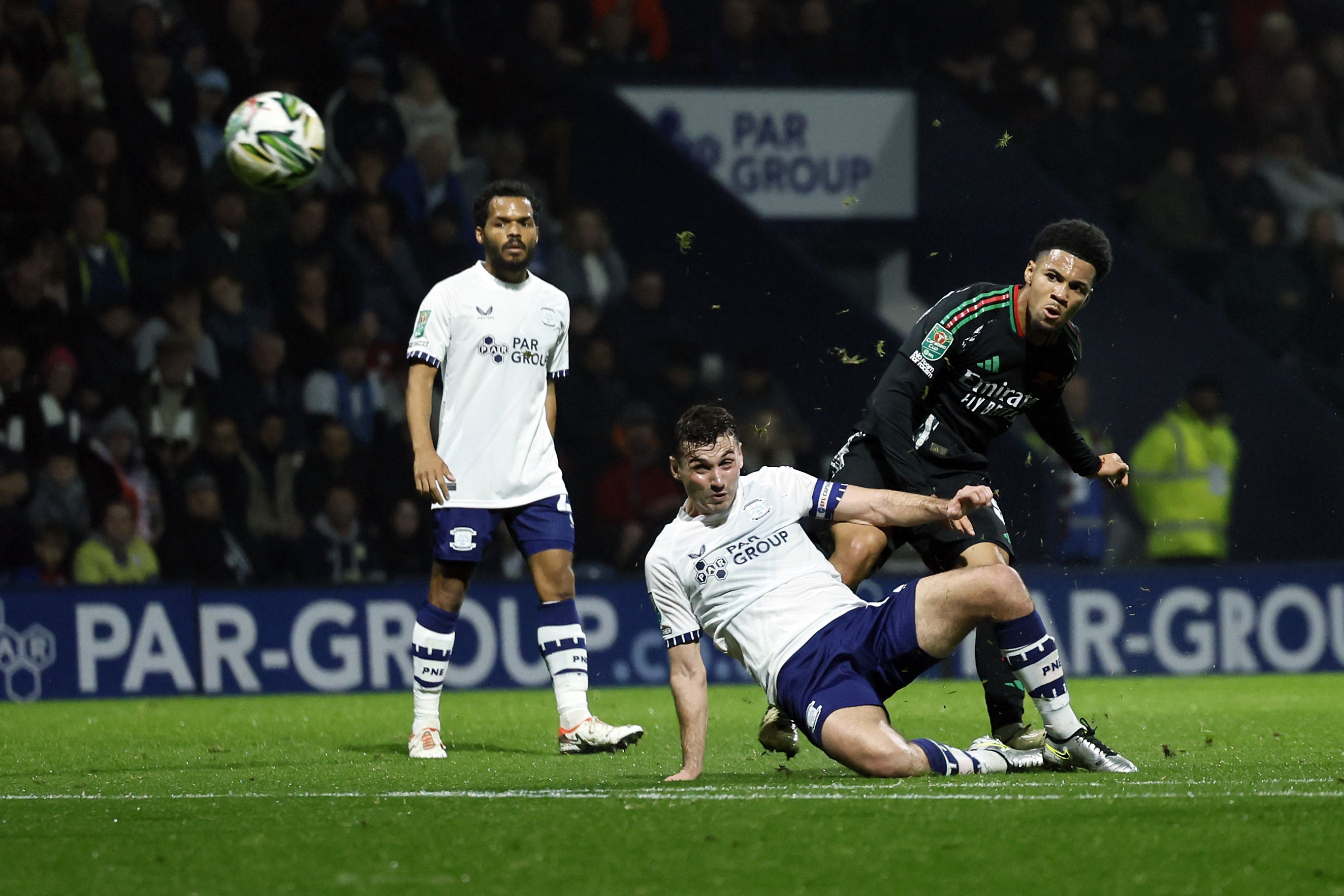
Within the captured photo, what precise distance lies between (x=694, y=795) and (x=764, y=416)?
6.80 metres

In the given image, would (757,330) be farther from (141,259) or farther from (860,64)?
(141,259)

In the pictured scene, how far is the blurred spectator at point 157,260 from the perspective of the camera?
1192cm

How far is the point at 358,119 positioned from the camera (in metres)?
12.6

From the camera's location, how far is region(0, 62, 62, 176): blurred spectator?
1209cm

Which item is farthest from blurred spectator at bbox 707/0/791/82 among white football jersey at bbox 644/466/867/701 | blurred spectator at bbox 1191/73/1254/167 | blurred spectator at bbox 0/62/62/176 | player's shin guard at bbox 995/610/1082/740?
player's shin guard at bbox 995/610/1082/740

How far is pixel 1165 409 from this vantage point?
12.8 m

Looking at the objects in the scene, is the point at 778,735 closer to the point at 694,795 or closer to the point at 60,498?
the point at 694,795

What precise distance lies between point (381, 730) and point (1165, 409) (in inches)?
258

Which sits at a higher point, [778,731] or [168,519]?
[168,519]

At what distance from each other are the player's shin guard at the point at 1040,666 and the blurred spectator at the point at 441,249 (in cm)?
737

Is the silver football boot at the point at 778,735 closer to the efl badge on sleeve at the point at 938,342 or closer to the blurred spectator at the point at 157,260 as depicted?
the efl badge on sleeve at the point at 938,342

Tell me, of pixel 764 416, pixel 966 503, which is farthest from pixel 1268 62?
pixel 966 503

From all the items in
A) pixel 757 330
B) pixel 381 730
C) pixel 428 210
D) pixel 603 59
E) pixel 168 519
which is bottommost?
pixel 381 730

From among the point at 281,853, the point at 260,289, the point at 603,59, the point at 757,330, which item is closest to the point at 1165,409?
the point at 757,330
